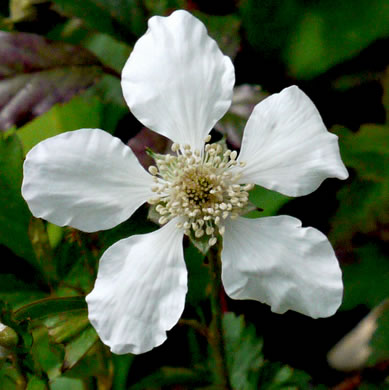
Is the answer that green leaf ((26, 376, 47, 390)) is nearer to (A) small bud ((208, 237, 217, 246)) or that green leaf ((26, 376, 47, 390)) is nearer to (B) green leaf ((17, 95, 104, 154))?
(A) small bud ((208, 237, 217, 246))

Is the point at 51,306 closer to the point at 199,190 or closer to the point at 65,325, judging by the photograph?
the point at 65,325

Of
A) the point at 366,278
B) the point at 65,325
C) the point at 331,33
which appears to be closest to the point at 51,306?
the point at 65,325

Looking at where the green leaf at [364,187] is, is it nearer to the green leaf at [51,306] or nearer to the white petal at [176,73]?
the white petal at [176,73]

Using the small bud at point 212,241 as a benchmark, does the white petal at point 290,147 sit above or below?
above

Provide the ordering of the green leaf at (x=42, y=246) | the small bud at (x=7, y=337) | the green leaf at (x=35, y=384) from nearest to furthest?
the small bud at (x=7, y=337)
the green leaf at (x=35, y=384)
the green leaf at (x=42, y=246)

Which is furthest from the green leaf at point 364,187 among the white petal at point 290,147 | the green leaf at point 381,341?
the white petal at point 290,147

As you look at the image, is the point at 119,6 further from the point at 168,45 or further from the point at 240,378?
the point at 240,378

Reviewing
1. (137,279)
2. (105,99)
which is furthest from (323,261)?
(105,99)
